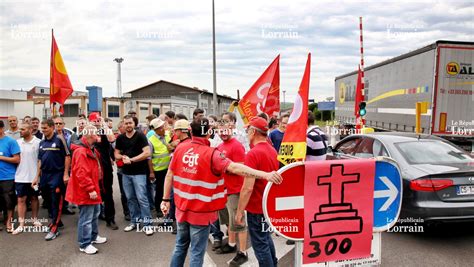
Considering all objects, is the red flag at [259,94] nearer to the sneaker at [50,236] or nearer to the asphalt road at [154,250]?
the asphalt road at [154,250]

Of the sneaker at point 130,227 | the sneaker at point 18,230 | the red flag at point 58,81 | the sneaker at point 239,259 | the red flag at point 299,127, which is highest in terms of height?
→ the red flag at point 58,81

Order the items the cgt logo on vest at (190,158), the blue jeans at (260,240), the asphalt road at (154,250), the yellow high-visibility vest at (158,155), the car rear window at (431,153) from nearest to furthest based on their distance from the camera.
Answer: the cgt logo on vest at (190,158) → the blue jeans at (260,240) → the asphalt road at (154,250) → the car rear window at (431,153) → the yellow high-visibility vest at (158,155)

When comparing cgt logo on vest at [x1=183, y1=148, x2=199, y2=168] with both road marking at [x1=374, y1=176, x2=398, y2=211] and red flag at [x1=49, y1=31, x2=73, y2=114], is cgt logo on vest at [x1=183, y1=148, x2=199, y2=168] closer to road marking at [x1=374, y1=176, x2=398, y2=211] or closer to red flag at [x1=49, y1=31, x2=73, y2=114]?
road marking at [x1=374, y1=176, x2=398, y2=211]

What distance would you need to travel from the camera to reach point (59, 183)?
5.45 m

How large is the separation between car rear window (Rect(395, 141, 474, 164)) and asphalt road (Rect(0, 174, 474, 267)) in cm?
108

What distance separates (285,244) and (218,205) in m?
1.88

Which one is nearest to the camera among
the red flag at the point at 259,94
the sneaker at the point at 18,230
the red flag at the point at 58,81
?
the sneaker at the point at 18,230

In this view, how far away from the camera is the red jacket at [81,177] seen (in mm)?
4625

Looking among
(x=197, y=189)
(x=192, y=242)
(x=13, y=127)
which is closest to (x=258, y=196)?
(x=197, y=189)

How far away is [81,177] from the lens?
15.1 feet

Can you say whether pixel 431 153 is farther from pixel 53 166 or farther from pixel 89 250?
pixel 53 166

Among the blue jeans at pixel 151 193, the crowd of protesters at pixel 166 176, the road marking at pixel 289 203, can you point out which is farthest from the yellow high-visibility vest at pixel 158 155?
the road marking at pixel 289 203

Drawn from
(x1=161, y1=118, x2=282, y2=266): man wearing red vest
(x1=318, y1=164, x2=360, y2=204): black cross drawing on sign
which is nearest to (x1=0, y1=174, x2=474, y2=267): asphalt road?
(x1=161, y1=118, x2=282, y2=266): man wearing red vest

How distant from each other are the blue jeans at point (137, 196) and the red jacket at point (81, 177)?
78 cm
